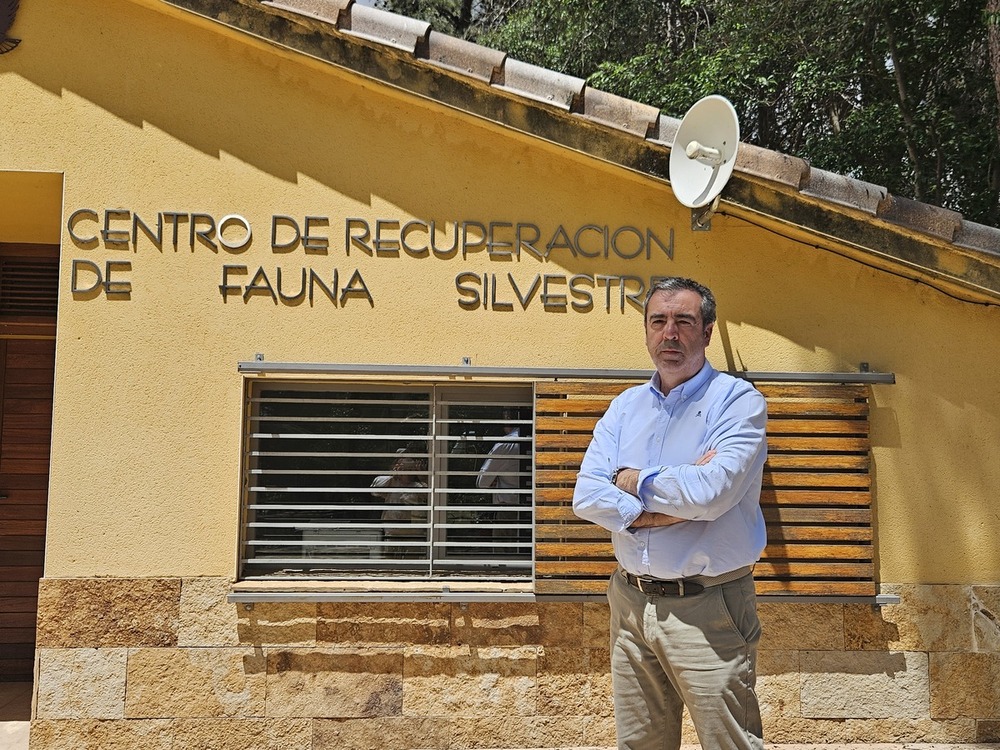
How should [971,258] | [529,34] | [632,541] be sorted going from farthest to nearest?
1. [529,34]
2. [971,258]
3. [632,541]

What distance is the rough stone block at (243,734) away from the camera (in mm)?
4918

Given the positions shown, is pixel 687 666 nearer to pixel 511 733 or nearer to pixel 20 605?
pixel 511 733

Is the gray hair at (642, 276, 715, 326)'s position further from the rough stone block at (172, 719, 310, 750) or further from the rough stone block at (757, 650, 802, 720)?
the rough stone block at (172, 719, 310, 750)

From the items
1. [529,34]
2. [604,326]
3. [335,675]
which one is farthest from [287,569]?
[529,34]

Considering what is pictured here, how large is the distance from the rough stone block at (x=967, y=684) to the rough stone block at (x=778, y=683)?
2.43 feet

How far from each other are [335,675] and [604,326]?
7.70ft

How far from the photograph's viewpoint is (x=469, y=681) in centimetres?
502

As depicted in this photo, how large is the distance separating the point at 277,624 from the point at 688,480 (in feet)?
9.08

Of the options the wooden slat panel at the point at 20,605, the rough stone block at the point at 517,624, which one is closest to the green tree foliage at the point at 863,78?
the rough stone block at the point at 517,624

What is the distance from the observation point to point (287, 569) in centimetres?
519

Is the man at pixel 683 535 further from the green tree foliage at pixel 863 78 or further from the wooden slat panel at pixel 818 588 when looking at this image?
the green tree foliage at pixel 863 78

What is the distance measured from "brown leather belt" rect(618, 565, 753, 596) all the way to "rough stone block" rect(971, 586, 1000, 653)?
8.62 feet

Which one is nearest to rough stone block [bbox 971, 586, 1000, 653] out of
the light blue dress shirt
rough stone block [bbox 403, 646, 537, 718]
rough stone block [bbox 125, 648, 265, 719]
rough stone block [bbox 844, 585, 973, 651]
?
rough stone block [bbox 844, 585, 973, 651]

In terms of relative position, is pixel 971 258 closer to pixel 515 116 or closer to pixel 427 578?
pixel 515 116
